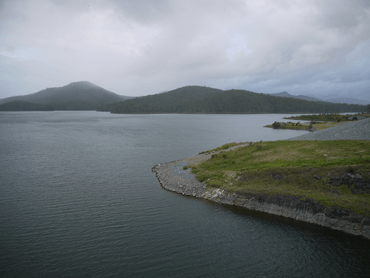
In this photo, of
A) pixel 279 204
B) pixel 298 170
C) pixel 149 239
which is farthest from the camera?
pixel 298 170

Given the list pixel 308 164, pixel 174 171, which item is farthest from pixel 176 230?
pixel 308 164

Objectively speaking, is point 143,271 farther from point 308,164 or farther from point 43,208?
point 308,164

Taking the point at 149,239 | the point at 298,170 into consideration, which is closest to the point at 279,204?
the point at 298,170

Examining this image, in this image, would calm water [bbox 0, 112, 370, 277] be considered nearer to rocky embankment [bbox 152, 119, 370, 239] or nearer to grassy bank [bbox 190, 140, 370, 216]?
rocky embankment [bbox 152, 119, 370, 239]

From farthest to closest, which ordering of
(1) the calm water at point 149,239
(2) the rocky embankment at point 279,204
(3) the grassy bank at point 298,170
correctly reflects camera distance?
(3) the grassy bank at point 298,170 → (2) the rocky embankment at point 279,204 → (1) the calm water at point 149,239

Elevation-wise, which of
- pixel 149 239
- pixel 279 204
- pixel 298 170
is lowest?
pixel 149 239

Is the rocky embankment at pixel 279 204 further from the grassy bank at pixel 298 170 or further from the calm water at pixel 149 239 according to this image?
the calm water at pixel 149 239

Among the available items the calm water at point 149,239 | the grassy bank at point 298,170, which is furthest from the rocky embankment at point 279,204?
the calm water at point 149,239

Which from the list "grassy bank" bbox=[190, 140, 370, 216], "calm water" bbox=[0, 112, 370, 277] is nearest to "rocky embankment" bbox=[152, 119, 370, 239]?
"grassy bank" bbox=[190, 140, 370, 216]

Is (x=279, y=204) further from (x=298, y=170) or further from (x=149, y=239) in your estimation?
(x=149, y=239)
